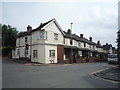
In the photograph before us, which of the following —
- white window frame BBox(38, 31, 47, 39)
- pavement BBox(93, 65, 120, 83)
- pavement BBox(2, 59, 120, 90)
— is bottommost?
pavement BBox(93, 65, 120, 83)

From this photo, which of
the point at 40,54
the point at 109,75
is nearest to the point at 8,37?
the point at 40,54

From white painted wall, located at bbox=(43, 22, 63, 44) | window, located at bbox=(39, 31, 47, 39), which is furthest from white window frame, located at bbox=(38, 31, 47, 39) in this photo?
white painted wall, located at bbox=(43, 22, 63, 44)

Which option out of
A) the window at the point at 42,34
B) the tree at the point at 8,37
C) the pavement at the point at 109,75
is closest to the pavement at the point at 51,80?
the pavement at the point at 109,75

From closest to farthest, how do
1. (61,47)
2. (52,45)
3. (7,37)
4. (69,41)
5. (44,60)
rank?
(44,60) → (52,45) → (61,47) → (69,41) → (7,37)

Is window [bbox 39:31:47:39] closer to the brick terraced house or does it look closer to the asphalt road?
the brick terraced house

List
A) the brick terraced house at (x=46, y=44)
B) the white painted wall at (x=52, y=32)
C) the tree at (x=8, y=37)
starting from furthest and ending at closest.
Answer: the tree at (x=8, y=37) < the white painted wall at (x=52, y=32) < the brick terraced house at (x=46, y=44)

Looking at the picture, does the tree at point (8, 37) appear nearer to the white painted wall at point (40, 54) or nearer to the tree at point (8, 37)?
the tree at point (8, 37)

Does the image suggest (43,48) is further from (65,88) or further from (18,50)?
(65,88)

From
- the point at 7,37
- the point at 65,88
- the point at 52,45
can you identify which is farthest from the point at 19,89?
the point at 7,37

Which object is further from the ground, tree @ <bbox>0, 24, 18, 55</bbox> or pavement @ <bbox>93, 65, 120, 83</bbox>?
tree @ <bbox>0, 24, 18, 55</bbox>

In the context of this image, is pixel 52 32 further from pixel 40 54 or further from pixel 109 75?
pixel 109 75

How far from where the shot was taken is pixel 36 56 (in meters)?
30.0

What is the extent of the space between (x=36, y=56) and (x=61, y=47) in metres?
6.34

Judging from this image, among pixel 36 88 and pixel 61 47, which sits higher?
pixel 61 47
